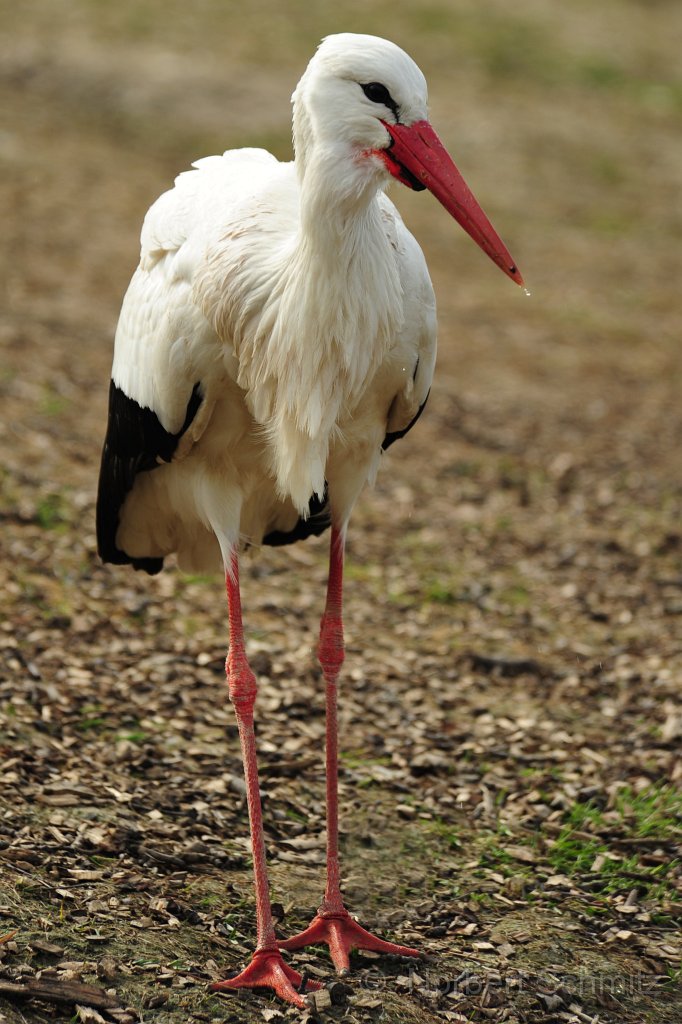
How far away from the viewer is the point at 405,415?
398cm

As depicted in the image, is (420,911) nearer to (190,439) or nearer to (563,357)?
(190,439)

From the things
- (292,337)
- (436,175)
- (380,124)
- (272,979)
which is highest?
(380,124)

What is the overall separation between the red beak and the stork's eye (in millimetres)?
51

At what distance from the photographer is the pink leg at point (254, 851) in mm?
3605

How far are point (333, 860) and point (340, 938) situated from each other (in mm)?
249

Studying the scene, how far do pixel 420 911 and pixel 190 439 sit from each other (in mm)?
1720

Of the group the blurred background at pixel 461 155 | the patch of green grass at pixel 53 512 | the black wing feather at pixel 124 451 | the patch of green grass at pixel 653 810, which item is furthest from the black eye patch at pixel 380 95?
the blurred background at pixel 461 155

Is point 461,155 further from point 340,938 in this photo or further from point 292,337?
point 340,938

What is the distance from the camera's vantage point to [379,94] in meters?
3.15

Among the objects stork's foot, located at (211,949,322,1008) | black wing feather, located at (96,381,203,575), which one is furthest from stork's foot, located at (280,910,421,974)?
black wing feather, located at (96,381,203,575)

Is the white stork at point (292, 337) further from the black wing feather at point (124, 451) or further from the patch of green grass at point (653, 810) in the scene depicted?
the patch of green grass at point (653, 810)

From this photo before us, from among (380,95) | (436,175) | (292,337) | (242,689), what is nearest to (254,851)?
(242,689)

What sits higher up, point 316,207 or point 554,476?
point 316,207

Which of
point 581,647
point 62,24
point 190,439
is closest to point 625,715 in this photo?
point 581,647
